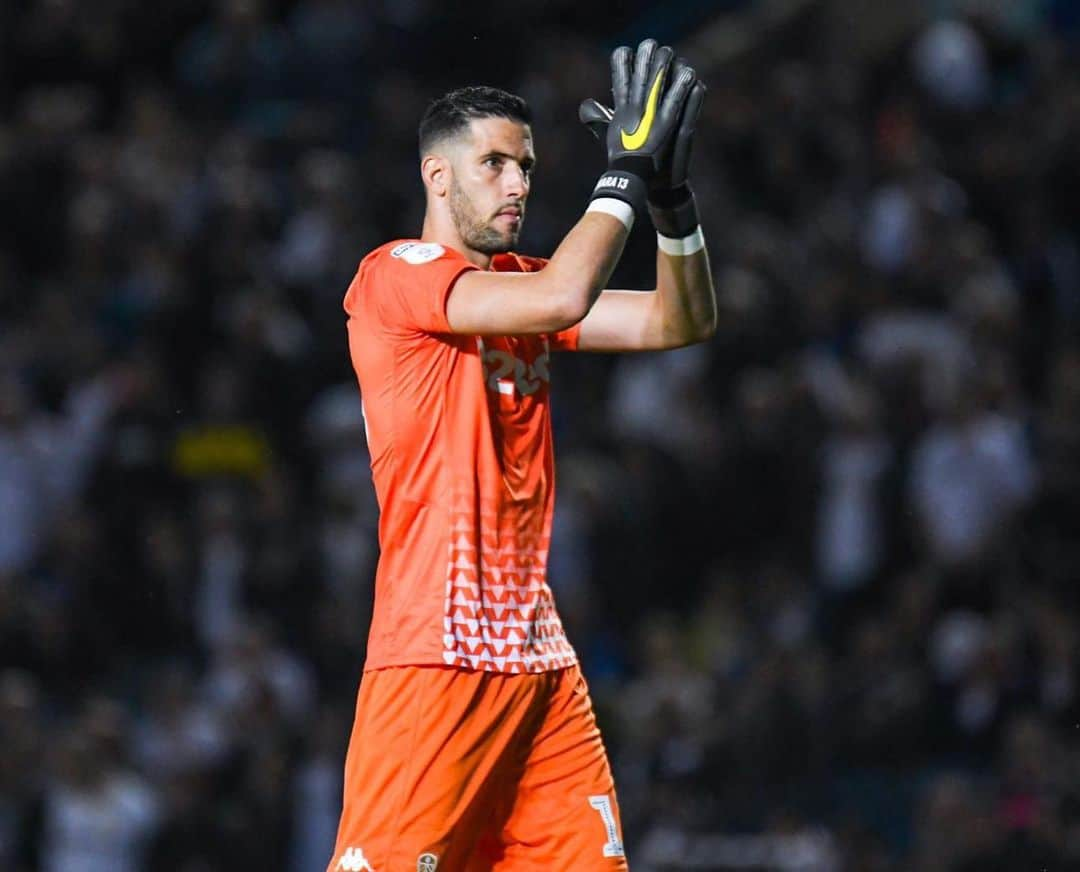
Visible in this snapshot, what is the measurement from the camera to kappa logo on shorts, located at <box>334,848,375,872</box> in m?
5.29

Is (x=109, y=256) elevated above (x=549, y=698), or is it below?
above

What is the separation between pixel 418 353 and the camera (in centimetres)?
552

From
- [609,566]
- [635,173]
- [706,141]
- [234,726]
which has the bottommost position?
[234,726]

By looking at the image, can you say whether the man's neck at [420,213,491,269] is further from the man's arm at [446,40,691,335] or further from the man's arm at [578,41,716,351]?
the man's arm at [578,41,716,351]

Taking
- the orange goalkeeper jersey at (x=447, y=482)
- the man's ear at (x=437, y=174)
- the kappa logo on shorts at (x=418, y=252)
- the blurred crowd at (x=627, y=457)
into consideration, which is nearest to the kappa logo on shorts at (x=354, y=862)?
the orange goalkeeper jersey at (x=447, y=482)

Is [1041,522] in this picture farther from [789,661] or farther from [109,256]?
[109,256]

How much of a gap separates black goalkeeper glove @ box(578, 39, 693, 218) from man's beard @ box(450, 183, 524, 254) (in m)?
0.32

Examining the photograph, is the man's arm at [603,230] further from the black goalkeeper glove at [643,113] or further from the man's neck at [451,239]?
the man's neck at [451,239]

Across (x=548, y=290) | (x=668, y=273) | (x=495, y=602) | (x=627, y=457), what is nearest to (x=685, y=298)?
(x=668, y=273)

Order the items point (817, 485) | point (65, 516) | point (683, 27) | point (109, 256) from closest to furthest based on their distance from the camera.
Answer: point (817, 485) < point (65, 516) < point (109, 256) < point (683, 27)

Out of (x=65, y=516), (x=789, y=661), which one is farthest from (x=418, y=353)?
(x=65, y=516)

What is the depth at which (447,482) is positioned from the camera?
5.45m

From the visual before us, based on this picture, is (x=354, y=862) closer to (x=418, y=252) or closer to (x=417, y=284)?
(x=417, y=284)

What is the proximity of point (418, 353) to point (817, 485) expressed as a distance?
19.4ft
